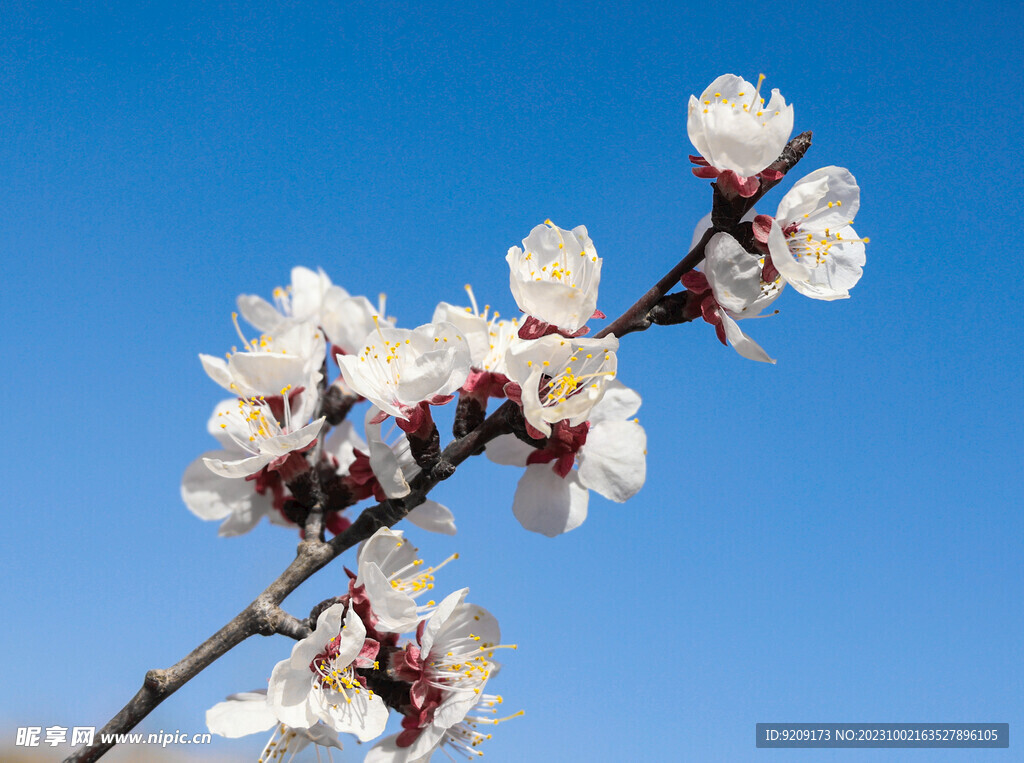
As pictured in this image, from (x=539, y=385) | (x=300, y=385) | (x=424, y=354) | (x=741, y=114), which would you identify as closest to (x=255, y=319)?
(x=300, y=385)

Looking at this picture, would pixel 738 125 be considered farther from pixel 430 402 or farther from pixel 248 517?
pixel 248 517

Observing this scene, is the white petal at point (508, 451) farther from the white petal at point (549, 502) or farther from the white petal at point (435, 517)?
the white petal at point (435, 517)

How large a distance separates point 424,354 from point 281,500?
105 cm

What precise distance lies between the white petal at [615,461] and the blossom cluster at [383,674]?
485mm

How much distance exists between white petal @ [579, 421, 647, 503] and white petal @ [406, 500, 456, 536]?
0.42 m

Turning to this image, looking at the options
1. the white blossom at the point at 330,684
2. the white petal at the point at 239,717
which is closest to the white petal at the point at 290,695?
the white blossom at the point at 330,684

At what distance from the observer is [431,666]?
7.45ft

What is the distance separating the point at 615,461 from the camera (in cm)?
236

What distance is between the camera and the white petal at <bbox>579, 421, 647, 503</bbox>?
2.34m

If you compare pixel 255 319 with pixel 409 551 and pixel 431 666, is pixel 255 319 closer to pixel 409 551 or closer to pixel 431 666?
pixel 409 551

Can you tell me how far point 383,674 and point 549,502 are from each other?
0.67m

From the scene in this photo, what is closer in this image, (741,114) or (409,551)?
(741,114)

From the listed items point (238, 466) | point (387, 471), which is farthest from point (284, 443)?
point (387, 471)

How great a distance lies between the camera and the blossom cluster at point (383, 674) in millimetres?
Answer: 2057
